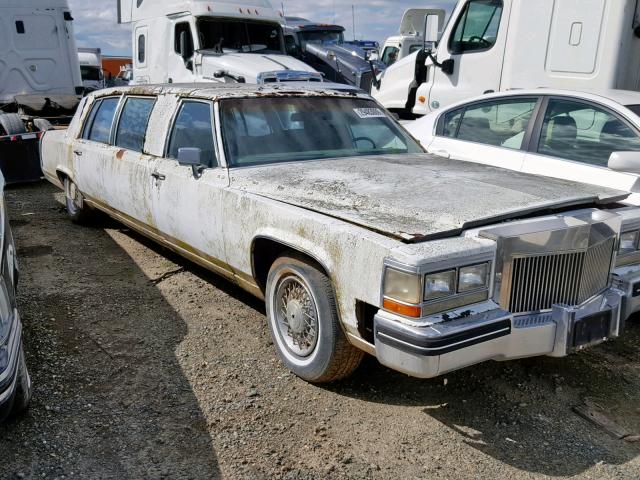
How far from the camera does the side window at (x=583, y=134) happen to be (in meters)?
4.48

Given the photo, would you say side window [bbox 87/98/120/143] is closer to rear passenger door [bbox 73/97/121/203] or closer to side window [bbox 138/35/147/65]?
rear passenger door [bbox 73/97/121/203]

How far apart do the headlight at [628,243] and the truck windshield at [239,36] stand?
28.4ft

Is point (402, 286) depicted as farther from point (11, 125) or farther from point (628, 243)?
point (11, 125)

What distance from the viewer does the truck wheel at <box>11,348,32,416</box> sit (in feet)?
9.46

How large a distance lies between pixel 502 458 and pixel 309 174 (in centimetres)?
195

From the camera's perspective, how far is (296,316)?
3395 mm

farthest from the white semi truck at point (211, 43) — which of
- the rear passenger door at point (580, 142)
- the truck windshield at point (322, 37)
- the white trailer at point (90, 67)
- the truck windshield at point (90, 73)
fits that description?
the truck windshield at point (90, 73)

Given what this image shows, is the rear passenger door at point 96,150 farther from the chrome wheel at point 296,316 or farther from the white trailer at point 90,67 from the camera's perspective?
the white trailer at point 90,67

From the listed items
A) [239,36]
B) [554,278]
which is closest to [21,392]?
Result: [554,278]

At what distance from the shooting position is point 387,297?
8.75ft

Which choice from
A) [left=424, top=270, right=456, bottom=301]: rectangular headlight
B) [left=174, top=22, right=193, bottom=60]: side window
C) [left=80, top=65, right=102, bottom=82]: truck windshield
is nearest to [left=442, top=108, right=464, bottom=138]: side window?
[left=424, top=270, right=456, bottom=301]: rectangular headlight

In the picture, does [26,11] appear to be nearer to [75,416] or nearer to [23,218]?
[23,218]

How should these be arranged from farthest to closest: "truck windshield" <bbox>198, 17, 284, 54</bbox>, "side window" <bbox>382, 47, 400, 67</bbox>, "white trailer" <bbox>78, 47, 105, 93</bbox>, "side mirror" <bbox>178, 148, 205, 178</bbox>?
"white trailer" <bbox>78, 47, 105, 93</bbox> < "side window" <bbox>382, 47, 400, 67</bbox> < "truck windshield" <bbox>198, 17, 284, 54</bbox> < "side mirror" <bbox>178, 148, 205, 178</bbox>

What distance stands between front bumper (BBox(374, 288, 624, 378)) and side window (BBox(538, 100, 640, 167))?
1.88 m
